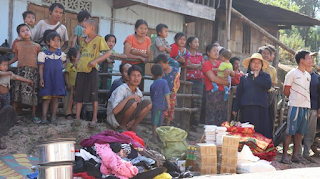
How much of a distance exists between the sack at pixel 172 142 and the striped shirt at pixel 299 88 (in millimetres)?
2149

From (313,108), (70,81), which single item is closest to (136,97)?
(70,81)

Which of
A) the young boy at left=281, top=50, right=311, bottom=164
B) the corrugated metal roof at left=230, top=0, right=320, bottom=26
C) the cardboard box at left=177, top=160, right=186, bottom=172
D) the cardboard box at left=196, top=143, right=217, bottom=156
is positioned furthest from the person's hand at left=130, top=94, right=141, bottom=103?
the corrugated metal roof at left=230, top=0, right=320, bottom=26

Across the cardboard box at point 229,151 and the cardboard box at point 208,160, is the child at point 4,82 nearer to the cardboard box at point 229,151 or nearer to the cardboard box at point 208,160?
the cardboard box at point 208,160

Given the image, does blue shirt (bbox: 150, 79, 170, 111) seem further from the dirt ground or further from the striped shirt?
the striped shirt

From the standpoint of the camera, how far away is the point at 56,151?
4.12m

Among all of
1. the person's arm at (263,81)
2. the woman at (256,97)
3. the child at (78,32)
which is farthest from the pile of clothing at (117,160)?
the child at (78,32)

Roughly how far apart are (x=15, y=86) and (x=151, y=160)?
2463mm

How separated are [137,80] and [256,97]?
7.04 ft

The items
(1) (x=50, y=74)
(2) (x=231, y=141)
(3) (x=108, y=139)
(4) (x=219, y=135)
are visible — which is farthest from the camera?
(1) (x=50, y=74)

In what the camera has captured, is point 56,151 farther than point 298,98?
No

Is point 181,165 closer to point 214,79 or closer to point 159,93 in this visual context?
point 159,93

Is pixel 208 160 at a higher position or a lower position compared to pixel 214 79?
lower

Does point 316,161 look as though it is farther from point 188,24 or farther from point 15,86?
point 188,24

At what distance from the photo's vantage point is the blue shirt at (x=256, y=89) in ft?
23.5
